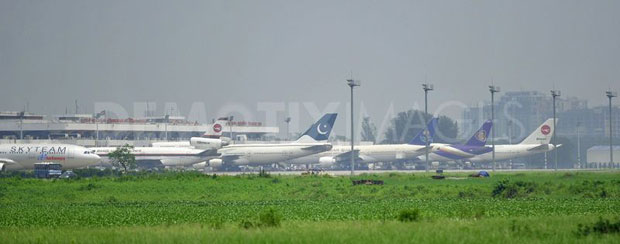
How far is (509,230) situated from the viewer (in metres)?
29.7

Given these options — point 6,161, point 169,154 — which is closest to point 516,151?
point 169,154

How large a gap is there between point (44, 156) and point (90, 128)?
208ft

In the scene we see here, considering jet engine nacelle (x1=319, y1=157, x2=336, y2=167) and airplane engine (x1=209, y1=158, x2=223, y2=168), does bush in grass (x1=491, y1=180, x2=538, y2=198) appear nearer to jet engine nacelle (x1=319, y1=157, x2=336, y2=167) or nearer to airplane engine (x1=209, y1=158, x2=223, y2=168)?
airplane engine (x1=209, y1=158, x2=223, y2=168)

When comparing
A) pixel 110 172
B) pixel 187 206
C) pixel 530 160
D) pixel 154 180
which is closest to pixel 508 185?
pixel 187 206

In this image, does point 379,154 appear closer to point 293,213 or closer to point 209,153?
point 209,153

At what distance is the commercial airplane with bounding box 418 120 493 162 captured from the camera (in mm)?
142500

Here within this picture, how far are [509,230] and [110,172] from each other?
70177mm

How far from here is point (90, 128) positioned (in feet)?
530

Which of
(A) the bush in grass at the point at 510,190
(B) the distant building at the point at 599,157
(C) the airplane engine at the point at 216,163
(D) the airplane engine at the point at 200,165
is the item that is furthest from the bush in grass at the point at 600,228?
(B) the distant building at the point at 599,157

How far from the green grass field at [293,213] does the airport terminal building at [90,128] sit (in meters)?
82.6

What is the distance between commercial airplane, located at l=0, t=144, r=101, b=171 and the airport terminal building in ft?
158

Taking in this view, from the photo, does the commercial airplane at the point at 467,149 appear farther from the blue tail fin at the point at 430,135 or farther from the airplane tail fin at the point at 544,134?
the airplane tail fin at the point at 544,134

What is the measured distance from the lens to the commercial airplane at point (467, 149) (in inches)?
A: 5610

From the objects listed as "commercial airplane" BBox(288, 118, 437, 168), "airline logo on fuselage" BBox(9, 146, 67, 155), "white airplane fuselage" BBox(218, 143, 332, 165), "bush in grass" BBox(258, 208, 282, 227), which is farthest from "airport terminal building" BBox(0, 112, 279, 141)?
"bush in grass" BBox(258, 208, 282, 227)
